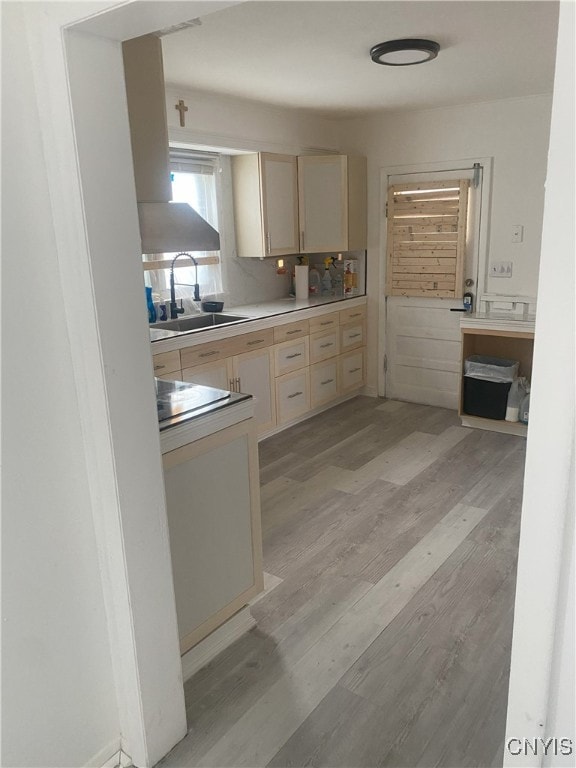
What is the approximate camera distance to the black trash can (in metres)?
4.25

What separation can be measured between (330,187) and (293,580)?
130 inches

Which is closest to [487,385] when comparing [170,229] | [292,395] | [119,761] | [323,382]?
[323,382]

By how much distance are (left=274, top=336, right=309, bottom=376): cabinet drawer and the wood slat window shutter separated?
1084 mm

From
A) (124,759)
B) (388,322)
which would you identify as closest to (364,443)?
(388,322)

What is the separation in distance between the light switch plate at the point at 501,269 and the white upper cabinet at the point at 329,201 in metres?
1.16

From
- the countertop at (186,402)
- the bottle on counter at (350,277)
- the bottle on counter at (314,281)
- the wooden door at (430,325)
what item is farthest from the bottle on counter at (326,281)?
the countertop at (186,402)

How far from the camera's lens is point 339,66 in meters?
3.17

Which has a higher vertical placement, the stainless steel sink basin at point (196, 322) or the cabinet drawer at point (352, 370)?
the stainless steel sink basin at point (196, 322)

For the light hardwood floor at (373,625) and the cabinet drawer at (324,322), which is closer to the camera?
the light hardwood floor at (373,625)

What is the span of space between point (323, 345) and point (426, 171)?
1.65 m

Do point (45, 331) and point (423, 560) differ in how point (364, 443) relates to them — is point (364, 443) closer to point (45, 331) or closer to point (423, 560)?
point (423, 560)

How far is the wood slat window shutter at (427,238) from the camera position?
4.55 metres

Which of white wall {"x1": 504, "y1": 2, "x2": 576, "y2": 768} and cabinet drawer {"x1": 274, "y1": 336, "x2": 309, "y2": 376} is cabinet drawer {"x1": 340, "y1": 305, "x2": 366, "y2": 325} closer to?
cabinet drawer {"x1": 274, "y1": 336, "x2": 309, "y2": 376}

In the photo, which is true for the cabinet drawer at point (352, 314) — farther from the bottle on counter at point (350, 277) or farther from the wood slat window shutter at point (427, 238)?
the wood slat window shutter at point (427, 238)
